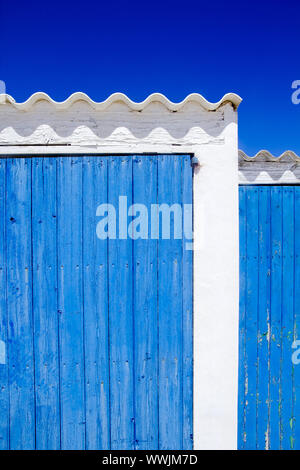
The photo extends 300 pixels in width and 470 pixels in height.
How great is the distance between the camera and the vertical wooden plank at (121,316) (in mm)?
1915

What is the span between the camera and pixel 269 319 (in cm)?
247

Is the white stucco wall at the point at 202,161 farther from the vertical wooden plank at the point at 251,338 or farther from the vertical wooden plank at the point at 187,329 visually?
the vertical wooden plank at the point at 251,338

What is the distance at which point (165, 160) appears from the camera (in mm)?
1920

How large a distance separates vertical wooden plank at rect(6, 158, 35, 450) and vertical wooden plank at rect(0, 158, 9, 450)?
0.10 ft

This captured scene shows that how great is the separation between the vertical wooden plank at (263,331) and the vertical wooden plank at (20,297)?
1851 mm

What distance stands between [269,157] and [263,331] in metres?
1.61

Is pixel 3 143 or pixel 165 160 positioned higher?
pixel 3 143

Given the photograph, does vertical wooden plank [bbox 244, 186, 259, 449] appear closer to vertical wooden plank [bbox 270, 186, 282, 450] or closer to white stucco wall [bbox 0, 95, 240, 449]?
vertical wooden plank [bbox 270, 186, 282, 450]

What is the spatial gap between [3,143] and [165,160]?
1.12m

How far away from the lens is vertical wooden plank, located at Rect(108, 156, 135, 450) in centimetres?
192

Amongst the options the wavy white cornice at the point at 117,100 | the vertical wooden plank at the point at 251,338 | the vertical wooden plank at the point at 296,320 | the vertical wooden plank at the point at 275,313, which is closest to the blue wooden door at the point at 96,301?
the wavy white cornice at the point at 117,100

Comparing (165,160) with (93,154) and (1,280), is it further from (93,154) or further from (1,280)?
(1,280)

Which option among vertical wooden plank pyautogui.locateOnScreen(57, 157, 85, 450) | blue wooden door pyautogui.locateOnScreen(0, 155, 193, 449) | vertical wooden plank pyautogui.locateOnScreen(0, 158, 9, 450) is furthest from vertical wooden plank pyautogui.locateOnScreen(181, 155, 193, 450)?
vertical wooden plank pyautogui.locateOnScreen(0, 158, 9, 450)

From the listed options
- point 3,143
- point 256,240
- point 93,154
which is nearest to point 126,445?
point 256,240
